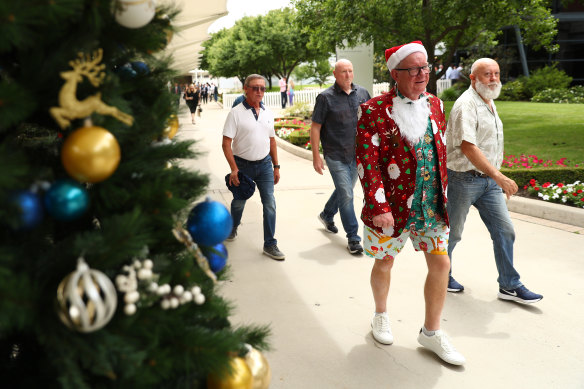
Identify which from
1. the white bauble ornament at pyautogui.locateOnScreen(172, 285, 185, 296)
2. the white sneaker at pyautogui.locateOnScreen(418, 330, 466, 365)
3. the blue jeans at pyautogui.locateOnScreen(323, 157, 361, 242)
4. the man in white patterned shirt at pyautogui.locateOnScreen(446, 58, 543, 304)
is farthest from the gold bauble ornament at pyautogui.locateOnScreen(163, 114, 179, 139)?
the blue jeans at pyautogui.locateOnScreen(323, 157, 361, 242)

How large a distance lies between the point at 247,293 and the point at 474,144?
89.4 inches

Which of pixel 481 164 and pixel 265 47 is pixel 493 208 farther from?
pixel 265 47

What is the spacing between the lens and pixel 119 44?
157cm

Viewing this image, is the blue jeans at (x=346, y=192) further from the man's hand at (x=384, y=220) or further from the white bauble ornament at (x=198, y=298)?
the white bauble ornament at (x=198, y=298)

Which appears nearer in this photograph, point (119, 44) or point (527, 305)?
point (119, 44)

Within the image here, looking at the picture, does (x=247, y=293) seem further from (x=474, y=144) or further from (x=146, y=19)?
(x=146, y=19)

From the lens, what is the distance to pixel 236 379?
1.78 m

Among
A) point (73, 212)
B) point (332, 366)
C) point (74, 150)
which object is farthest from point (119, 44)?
point (332, 366)

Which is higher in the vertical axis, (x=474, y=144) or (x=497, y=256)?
(x=474, y=144)

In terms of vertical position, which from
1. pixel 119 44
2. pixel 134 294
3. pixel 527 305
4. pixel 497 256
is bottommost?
pixel 527 305

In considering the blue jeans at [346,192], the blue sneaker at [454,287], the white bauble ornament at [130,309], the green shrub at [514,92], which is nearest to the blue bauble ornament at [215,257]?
the white bauble ornament at [130,309]

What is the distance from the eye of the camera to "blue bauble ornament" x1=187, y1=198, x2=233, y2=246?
1799 millimetres

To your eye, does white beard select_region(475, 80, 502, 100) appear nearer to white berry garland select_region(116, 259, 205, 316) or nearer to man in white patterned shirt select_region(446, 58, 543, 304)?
man in white patterned shirt select_region(446, 58, 543, 304)

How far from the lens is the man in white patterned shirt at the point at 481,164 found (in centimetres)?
407
